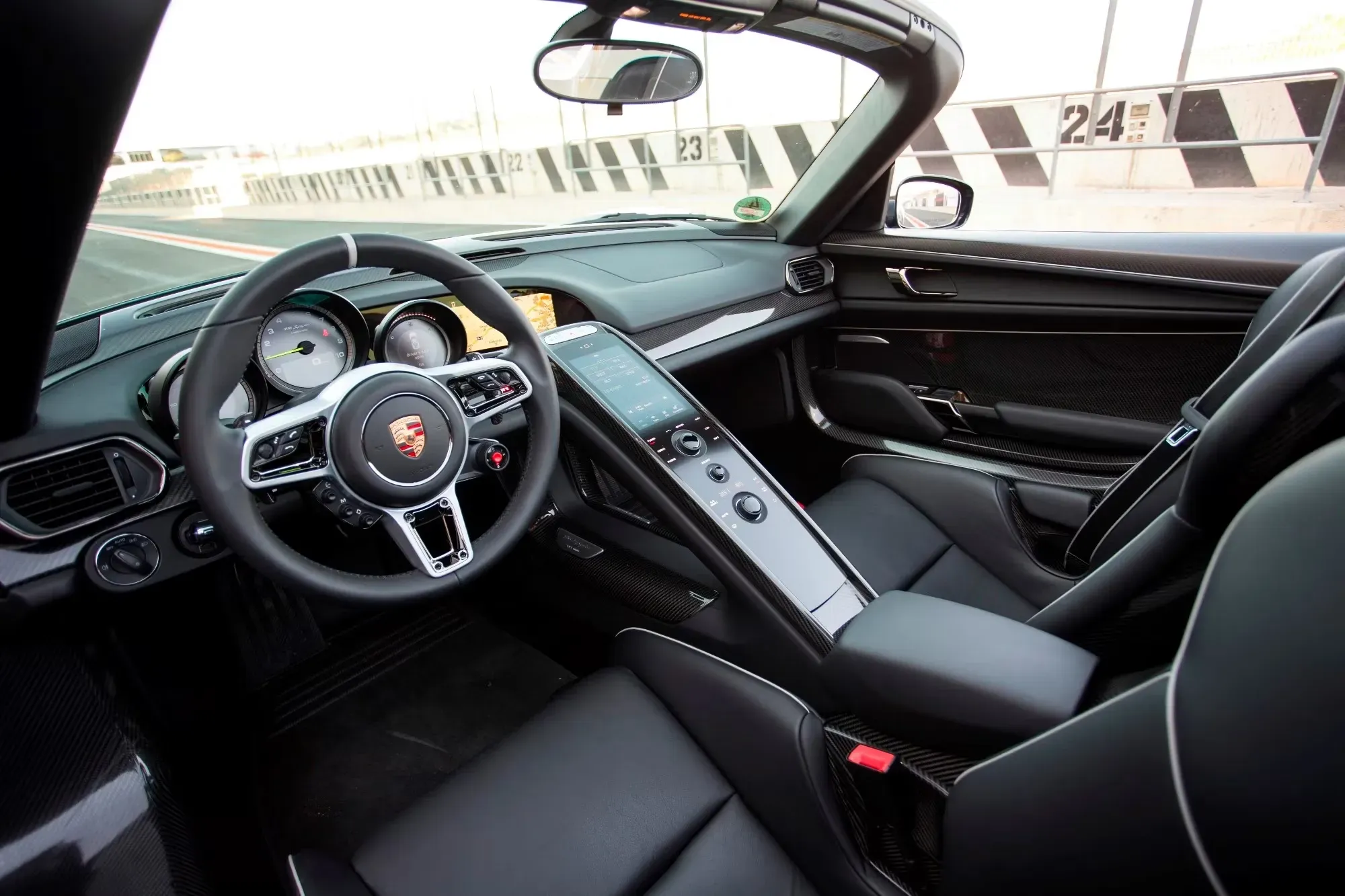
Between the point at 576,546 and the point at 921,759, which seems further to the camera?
the point at 576,546

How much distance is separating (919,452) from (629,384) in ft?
3.66

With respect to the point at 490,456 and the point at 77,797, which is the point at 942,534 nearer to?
the point at 490,456

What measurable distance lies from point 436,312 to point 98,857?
101cm

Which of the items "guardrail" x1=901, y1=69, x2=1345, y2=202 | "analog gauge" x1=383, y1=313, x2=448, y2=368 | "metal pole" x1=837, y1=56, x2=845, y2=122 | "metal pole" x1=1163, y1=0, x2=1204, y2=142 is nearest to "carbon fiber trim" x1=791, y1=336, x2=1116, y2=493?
"metal pole" x1=837, y1=56, x2=845, y2=122

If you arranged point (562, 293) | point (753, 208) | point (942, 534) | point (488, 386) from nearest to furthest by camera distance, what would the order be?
point (488, 386) < point (942, 534) < point (562, 293) < point (753, 208)

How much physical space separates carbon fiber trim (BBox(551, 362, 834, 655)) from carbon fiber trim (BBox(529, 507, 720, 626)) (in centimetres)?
12

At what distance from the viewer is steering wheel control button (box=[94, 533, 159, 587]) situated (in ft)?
4.03

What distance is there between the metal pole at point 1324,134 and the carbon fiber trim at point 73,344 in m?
5.00

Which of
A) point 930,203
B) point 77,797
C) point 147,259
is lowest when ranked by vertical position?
point 77,797

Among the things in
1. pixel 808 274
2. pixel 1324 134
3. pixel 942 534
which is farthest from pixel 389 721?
pixel 1324 134

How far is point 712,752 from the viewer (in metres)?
1.27

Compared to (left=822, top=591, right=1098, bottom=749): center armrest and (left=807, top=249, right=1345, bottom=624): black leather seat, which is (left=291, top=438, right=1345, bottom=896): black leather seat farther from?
(left=807, top=249, right=1345, bottom=624): black leather seat

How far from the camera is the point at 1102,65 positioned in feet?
14.5

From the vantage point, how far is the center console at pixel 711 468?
143 cm
